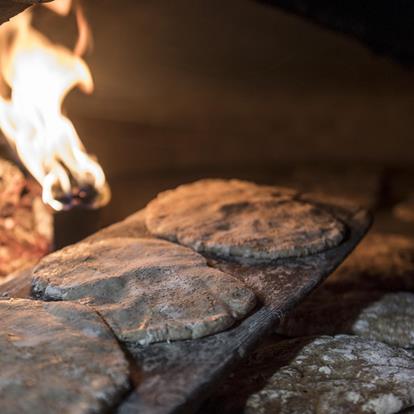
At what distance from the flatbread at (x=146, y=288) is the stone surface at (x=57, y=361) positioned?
111mm

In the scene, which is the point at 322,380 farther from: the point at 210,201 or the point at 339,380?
the point at 210,201

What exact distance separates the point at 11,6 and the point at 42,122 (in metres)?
1.43

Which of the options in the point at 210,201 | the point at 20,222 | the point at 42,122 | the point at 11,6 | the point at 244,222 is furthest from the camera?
the point at 20,222

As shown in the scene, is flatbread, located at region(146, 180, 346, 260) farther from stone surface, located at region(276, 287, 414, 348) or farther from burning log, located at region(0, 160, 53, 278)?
burning log, located at region(0, 160, 53, 278)

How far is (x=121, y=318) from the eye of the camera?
2.05 m

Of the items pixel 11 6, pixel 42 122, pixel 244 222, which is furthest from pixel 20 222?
pixel 11 6

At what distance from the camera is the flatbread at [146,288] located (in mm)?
1998

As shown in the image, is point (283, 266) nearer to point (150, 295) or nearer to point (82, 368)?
Result: point (150, 295)

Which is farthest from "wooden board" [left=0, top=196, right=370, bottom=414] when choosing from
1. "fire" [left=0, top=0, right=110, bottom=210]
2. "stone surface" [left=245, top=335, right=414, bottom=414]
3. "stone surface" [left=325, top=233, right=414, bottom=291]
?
"stone surface" [left=325, top=233, right=414, bottom=291]

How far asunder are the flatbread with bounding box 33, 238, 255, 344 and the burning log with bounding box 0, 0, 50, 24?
3.39ft

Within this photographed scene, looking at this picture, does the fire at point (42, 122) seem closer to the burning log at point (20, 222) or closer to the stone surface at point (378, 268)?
the burning log at point (20, 222)

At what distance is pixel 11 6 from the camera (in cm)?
226

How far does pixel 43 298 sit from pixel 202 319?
696mm

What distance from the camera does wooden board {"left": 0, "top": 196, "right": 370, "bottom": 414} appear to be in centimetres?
168
